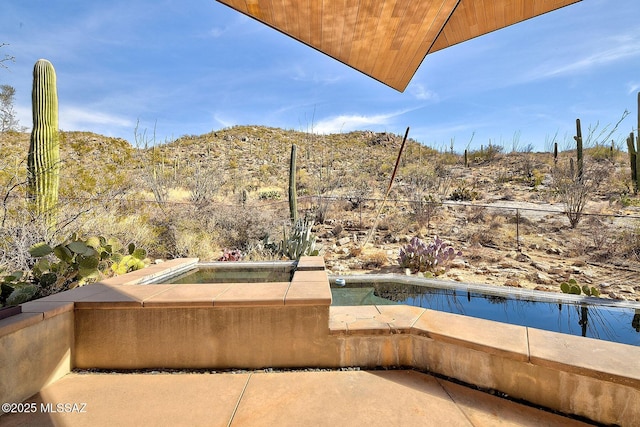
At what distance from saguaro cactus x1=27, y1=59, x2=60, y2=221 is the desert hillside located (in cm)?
27

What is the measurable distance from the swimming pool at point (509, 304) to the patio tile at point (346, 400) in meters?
1.12

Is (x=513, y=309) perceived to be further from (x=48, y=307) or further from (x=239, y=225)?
(x=239, y=225)

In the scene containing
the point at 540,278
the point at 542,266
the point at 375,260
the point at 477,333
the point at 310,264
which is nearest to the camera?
the point at 477,333

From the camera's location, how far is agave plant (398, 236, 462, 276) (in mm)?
5410

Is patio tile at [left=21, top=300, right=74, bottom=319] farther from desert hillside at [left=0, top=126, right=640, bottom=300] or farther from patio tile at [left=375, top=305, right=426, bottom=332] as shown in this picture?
desert hillside at [left=0, top=126, right=640, bottom=300]

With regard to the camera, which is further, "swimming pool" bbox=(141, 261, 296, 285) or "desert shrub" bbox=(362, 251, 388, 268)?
"desert shrub" bbox=(362, 251, 388, 268)

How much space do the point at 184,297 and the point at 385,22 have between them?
9.52ft

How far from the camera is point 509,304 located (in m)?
2.91

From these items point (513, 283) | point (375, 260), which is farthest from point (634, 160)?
point (375, 260)

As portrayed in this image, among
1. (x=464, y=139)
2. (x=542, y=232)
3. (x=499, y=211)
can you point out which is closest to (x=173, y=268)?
(x=542, y=232)

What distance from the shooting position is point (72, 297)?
2180 millimetres

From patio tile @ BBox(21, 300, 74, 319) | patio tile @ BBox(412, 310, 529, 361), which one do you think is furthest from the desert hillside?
patio tile @ BBox(412, 310, 529, 361)

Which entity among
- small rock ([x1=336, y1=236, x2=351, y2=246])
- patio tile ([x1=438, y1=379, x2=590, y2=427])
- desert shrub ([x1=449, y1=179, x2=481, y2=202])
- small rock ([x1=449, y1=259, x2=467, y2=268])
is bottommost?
small rock ([x1=449, y1=259, x2=467, y2=268])

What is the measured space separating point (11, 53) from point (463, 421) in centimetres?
642
